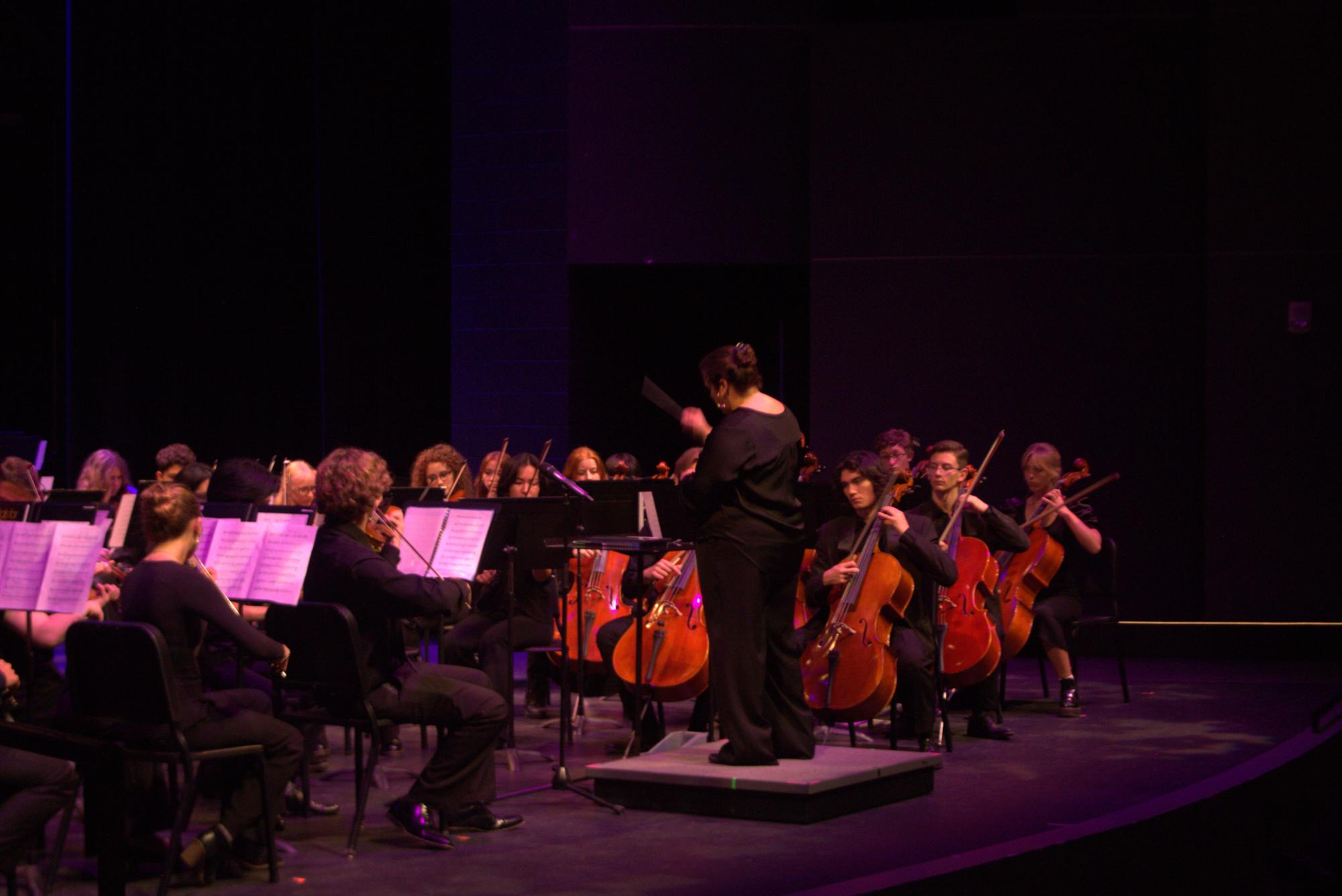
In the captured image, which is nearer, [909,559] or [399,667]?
[399,667]

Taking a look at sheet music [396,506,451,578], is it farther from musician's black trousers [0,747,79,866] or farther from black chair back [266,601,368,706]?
musician's black trousers [0,747,79,866]

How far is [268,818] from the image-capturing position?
3709 millimetres

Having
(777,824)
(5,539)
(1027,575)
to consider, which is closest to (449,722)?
(777,824)

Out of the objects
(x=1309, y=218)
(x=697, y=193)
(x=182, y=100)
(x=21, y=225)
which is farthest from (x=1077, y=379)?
(x=21, y=225)

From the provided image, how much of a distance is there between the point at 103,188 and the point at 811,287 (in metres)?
4.26

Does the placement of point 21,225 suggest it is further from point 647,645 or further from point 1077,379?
point 1077,379

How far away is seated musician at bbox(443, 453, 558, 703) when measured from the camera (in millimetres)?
5738

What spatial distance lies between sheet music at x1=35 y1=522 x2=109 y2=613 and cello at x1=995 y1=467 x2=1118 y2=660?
3.67m

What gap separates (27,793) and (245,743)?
596 mm

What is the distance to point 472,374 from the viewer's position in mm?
8938

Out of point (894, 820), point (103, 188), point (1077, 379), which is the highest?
point (103, 188)

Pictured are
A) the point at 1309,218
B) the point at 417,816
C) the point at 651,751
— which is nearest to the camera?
the point at 417,816

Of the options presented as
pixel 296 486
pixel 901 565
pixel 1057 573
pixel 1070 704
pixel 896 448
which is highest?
pixel 896 448

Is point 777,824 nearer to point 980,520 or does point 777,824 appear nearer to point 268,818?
point 268,818
